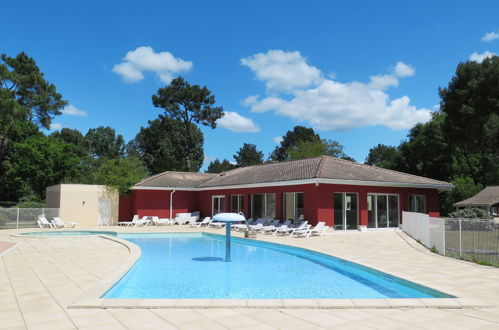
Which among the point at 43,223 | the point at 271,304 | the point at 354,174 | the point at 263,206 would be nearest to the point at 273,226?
the point at 263,206

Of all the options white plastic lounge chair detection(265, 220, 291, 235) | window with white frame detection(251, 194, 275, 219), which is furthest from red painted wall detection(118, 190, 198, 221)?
white plastic lounge chair detection(265, 220, 291, 235)

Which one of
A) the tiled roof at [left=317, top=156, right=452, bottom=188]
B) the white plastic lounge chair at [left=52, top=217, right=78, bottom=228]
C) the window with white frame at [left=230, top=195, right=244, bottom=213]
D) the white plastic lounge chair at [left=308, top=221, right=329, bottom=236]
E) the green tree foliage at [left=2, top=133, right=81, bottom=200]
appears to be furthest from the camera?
the green tree foliage at [left=2, top=133, right=81, bottom=200]

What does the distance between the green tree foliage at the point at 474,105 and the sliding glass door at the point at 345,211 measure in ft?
38.3

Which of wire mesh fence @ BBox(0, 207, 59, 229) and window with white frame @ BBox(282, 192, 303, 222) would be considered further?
wire mesh fence @ BBox(0, 207, 59, 229)

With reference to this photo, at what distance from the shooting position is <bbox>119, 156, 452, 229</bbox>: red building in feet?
65.4

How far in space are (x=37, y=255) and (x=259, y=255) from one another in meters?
7.43

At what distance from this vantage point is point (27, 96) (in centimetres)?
3788

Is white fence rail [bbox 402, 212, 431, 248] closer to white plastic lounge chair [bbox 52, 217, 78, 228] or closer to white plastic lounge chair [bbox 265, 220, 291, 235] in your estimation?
white plastic lounge chair [bbox 265, 220, 291, 235]

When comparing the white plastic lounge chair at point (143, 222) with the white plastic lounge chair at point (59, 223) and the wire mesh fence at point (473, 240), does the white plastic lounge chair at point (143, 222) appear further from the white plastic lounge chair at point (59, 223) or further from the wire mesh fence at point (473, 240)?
the wire mesh fence at point (473, 240)

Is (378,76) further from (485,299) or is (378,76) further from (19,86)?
(19,86)

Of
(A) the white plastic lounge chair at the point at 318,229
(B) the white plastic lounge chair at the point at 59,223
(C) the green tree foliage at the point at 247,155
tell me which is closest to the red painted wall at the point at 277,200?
(A) the white plastic lounge chair at the point at 318,229

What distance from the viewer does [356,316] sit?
5.55 m

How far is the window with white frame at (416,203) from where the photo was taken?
2247 centimetres

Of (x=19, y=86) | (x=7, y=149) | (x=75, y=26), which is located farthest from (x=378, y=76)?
(x=7, y=149)
